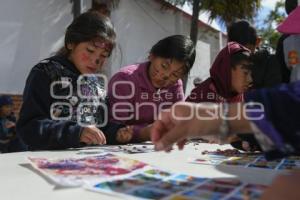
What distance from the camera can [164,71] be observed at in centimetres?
210

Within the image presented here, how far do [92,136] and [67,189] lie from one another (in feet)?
2.22

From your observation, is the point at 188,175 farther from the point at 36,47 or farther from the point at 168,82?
the point at 36,47

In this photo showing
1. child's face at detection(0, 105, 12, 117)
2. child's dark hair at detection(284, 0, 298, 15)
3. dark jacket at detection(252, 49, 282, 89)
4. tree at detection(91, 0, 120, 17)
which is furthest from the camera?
tree at detection(91, 0, 120, 17)

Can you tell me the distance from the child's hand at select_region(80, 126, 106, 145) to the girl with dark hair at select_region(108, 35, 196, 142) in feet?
Result: 1.63

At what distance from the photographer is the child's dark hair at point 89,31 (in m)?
1.79

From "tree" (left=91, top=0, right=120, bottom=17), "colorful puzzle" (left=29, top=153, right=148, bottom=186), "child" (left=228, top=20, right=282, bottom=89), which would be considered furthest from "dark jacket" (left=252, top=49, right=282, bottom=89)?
"tree" (left=91, top=0, right=120, bottom=17)

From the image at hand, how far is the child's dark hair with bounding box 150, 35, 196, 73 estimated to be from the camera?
2.10 metres

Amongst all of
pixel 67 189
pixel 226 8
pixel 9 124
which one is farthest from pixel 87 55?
pixel 226 8

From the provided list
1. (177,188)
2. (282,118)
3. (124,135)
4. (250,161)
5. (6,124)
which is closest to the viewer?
(282,118)

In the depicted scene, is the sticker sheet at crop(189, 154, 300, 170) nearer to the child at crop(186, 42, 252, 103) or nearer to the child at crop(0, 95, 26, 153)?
the child at crop(186, 42, 252, 103)

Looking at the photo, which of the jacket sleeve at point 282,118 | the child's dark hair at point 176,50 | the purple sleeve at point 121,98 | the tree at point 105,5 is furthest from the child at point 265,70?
the tree at point 105,5

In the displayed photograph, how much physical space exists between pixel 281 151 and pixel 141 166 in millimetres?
423

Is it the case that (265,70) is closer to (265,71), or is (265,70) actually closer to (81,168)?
(265,71)

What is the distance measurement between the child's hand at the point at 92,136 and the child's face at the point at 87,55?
38cm
